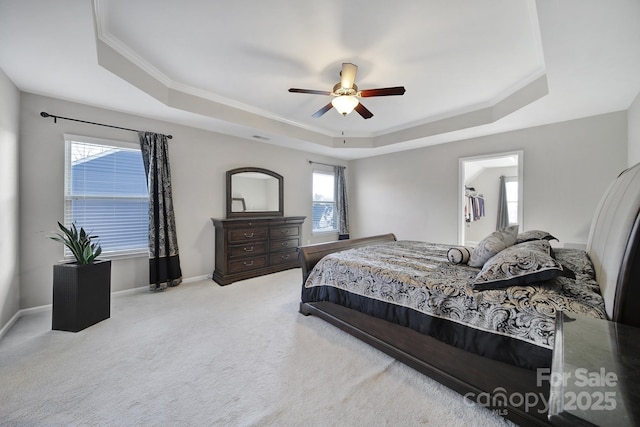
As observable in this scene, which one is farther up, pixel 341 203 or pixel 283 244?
pixel 341 203

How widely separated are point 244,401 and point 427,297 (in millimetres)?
1383

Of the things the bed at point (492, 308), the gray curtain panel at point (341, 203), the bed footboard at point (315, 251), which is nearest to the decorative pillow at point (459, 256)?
the bed at point (492, 308)

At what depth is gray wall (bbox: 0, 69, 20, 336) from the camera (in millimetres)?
2295

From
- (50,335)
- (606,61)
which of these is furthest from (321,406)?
(606,61)

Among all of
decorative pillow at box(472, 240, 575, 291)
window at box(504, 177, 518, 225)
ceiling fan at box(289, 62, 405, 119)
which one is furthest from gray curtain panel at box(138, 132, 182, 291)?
window at box(504, 177, 518, 225)

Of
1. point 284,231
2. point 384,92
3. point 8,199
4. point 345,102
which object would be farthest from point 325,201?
point 8,199

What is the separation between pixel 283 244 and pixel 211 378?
2.91m

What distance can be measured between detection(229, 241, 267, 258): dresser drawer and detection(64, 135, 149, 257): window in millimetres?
1196

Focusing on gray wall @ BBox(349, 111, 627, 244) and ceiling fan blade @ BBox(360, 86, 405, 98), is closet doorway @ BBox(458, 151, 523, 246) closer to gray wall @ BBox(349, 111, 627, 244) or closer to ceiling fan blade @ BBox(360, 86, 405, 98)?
gray wall @ BBox(349, 111, 627, 244)

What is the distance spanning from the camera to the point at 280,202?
5.03 metres

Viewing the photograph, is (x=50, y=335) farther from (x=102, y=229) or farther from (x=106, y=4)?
(x=106, y=4)

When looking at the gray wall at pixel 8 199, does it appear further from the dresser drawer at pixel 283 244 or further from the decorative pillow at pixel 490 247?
the decorative pillow at pixel 490 247

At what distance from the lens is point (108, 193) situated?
3.25m

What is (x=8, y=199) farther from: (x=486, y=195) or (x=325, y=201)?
(x=486, y=195)
